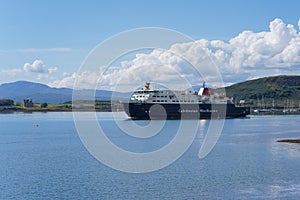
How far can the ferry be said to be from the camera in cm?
12369

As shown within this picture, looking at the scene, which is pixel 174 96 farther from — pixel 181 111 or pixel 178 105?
pixel 181 111

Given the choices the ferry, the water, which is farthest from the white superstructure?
the water

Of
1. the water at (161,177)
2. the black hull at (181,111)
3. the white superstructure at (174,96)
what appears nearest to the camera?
the water at (161,177)

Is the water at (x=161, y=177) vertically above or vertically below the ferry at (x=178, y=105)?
below

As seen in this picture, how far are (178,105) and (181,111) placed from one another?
89.2 inches

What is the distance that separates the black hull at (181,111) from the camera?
123 m

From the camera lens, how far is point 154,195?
3347 cm

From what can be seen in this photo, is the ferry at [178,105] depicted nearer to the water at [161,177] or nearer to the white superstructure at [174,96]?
the white superstructure at [174,96]

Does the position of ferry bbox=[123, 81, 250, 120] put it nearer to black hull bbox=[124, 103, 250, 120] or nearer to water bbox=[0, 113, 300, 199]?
black hull bbox=[124, 103, 250, 120]

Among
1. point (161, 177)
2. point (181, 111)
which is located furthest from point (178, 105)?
point (161, 177)

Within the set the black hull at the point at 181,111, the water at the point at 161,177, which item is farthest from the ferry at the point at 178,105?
the water at the point at 161,177

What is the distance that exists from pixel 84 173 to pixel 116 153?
14.5m

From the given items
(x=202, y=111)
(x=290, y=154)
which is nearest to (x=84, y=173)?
(x=290, y=154)

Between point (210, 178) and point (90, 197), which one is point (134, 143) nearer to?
point (210, 178)
